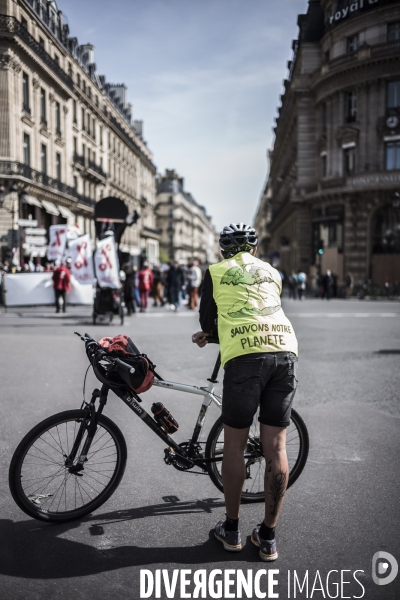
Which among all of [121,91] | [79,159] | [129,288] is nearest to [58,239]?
[129,288]

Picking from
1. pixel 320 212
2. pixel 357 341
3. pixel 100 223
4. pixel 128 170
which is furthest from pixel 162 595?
pixel 128 170

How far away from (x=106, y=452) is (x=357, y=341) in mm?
9556

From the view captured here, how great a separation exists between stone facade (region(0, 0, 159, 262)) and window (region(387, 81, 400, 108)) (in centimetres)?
1993

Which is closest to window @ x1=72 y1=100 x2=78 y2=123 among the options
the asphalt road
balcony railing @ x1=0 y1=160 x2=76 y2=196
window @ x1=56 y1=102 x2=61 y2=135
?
window @ x1=56 y1=102 x2=61 y2=135

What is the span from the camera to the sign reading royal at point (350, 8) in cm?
3622

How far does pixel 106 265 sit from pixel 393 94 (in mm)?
28990

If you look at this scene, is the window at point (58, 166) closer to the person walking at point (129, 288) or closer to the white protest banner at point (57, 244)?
the white protest banner at point (57, 244)

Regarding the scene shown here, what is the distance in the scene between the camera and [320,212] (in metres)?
41.6

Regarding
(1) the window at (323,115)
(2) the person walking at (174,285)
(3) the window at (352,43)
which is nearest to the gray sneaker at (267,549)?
(2) the person walking at (174,285)

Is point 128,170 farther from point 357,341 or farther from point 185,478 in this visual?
point 185,478

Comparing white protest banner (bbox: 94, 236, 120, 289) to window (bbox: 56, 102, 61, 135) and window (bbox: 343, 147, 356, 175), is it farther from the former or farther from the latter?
window (bbox: 56, 102, 61, 135)

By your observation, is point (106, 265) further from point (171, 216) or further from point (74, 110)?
point (171, 216)

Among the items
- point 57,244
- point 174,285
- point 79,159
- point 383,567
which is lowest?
point 383,567

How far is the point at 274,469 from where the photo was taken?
3.26 m
